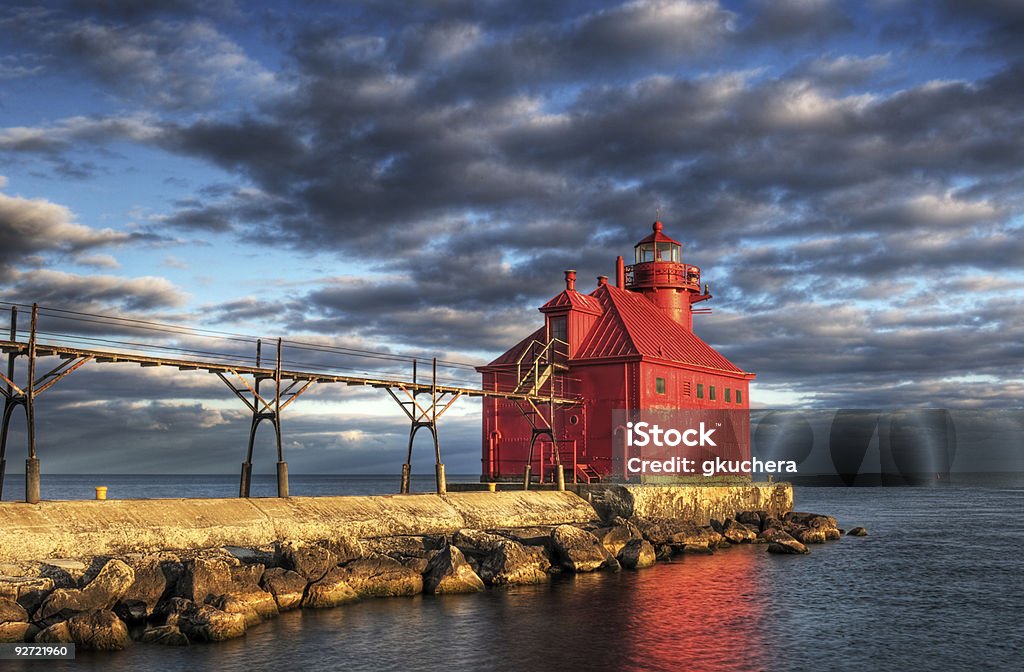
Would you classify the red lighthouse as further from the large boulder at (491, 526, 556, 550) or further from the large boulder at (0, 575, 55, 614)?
the large boulder at (0, 575, 55, 614)

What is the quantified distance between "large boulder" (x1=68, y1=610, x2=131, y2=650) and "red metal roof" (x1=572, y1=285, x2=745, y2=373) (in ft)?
89.7

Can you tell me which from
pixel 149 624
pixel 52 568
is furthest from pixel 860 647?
pixel 52 568

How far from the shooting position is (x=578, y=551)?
29797 millimetres

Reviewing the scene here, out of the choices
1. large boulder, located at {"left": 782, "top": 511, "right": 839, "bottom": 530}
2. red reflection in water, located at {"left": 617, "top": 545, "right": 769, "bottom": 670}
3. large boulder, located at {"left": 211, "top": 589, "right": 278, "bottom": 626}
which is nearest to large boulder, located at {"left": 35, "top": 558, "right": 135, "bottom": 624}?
large boulder, located at {"left": 211, "top": 589, "right": 278, "bottom": 626}

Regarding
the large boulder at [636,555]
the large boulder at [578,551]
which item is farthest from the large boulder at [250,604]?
the large boulder at [636,555]

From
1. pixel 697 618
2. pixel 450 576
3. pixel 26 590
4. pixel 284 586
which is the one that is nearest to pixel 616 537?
pixel 450 576

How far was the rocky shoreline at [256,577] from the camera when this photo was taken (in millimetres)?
18672

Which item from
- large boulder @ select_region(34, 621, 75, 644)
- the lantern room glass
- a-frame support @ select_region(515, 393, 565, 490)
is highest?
the lantern room glass

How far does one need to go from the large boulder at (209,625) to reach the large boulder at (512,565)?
9229mm

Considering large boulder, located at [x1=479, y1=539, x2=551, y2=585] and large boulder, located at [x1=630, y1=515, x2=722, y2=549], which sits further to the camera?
large boulder, located at [x1=630, y1=515, x2=722, y2=549]

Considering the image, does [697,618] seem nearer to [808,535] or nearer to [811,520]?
[808,535]

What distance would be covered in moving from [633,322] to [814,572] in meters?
16.7

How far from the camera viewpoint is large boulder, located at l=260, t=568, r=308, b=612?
22078 mm

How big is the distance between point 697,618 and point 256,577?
1083 centimetres
